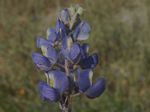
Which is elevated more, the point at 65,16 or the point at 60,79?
the point at 65,16

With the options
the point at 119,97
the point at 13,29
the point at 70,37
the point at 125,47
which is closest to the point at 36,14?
the point at 13,29

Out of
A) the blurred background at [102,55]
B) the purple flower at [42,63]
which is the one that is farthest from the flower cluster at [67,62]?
the blurred background at [102,55]

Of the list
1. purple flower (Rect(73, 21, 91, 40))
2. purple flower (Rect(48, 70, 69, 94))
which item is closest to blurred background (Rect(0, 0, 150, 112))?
purple flower (Rect(73, 21, 91, 40))

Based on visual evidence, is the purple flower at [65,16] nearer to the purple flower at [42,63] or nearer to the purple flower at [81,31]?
the purple flower at [81,31]

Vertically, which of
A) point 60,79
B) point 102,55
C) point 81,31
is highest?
point 81,31

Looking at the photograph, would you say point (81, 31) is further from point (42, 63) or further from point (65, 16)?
point (42, 63)

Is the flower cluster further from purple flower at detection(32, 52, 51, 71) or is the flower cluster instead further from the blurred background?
the blurred background

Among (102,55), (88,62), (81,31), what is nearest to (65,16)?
(81,31)
